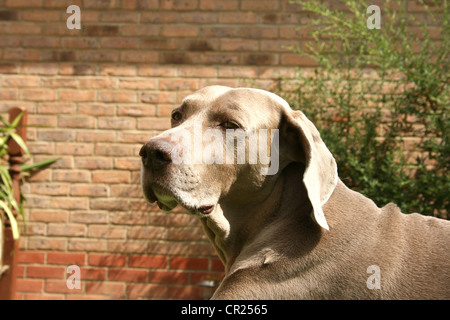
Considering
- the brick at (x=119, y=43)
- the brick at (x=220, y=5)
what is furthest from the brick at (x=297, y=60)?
the brick at (x=119, y=43)

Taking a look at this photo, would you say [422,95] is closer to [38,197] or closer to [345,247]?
[345,247]

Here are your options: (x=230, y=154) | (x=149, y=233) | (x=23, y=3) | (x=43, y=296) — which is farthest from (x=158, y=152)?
(x=23, y=3)

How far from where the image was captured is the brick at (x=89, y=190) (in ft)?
13.6

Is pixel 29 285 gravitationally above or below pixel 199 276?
below

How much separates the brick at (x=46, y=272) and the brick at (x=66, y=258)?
0.06 m

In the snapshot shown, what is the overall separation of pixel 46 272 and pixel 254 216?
2.86 metres

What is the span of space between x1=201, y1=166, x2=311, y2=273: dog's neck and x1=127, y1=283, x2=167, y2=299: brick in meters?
2.21

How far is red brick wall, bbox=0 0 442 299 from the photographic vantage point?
407cm

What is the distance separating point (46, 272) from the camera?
4129mm

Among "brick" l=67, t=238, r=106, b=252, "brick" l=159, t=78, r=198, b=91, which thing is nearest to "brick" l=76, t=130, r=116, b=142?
"brick" l=159, t=78, r=198, b=91

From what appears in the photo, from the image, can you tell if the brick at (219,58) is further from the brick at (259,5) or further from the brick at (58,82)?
the brick at (58,82)

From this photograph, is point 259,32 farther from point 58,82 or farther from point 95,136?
point 58,82

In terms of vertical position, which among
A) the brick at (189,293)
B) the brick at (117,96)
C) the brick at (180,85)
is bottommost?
the brick at (189,293)
